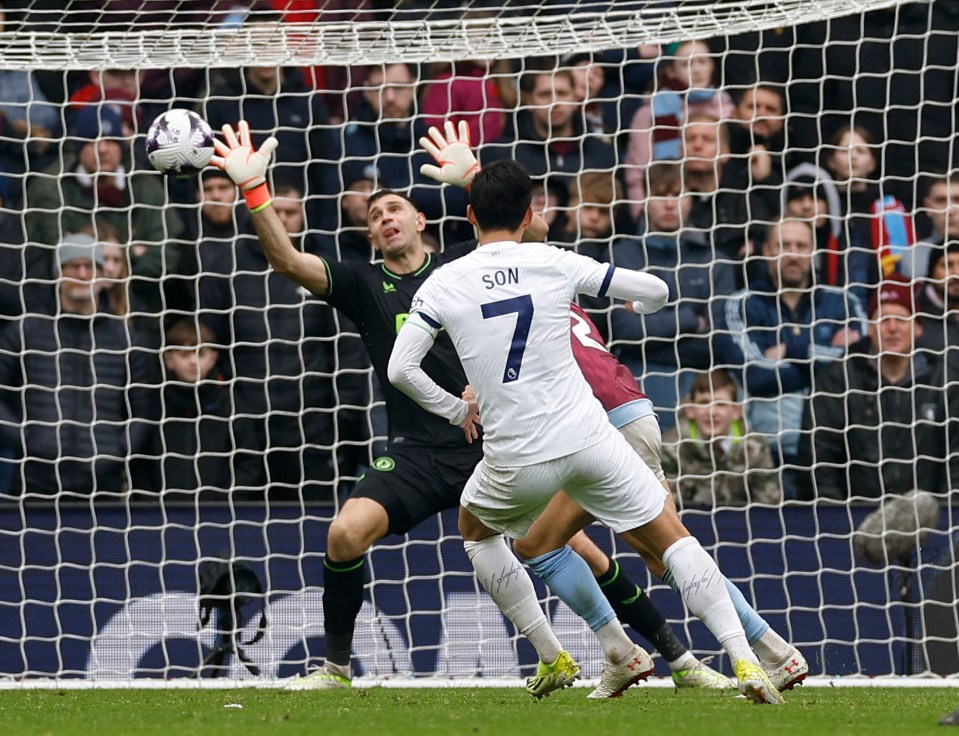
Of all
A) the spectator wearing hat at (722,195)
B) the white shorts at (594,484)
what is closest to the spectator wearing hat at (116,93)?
the spectator wearing hat at (722,195)

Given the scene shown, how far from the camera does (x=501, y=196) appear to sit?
4.48 meters

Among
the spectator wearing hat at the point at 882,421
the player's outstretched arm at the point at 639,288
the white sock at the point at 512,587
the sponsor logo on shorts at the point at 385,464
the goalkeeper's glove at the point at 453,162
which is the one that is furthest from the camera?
the spectator wearing hat at the point at 882,421

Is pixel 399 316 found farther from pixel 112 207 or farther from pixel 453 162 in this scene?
pixel 112 207

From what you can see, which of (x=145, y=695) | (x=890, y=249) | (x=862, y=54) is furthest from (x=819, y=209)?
(x=145, y=695)

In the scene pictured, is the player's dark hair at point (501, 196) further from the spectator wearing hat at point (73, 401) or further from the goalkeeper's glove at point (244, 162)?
the spectator wearing hat at point (73, 401)

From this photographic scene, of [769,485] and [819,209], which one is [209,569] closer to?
[769,485]

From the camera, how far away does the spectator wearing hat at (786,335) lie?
7.58 meters

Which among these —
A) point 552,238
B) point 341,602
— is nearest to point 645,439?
point 341,602

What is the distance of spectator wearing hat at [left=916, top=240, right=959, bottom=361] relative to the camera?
746 centimetres

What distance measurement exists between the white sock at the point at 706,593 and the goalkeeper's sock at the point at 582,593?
844mm

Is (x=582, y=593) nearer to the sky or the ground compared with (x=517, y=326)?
nearer to the ground

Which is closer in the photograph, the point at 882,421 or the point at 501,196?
the point at 501,196

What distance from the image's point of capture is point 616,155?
818cm

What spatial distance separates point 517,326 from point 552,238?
375cm
